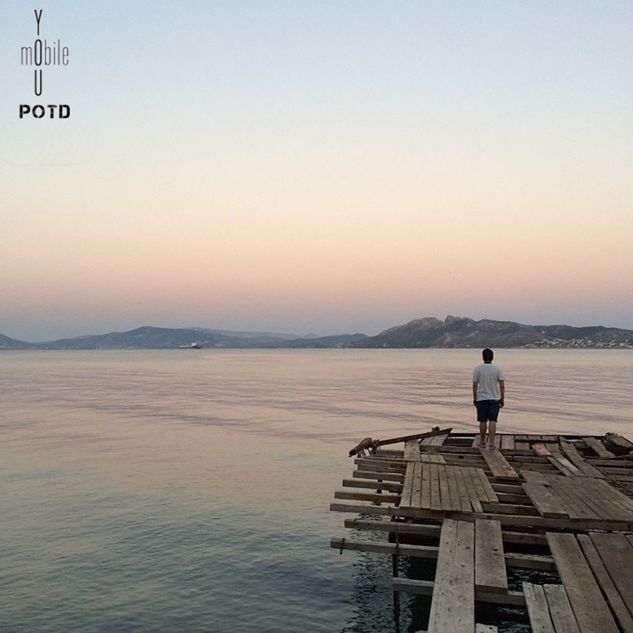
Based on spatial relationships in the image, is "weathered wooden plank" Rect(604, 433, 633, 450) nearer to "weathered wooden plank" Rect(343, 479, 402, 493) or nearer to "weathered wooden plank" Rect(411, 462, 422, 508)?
"weathered wooden plank" Rect(411, 462, 422, 508)

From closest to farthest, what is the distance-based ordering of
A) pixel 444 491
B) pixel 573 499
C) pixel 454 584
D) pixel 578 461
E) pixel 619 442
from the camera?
1. pixel 454 584
2. pixel 573 499
3. pixel 444 491
4. pixel 578 461
5. pixel 619 442

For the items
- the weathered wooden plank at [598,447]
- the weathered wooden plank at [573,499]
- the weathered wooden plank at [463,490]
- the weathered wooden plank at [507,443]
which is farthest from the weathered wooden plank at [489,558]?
the weathered wooden plank at [598,447]

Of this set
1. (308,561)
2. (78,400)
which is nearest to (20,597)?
(308,561)

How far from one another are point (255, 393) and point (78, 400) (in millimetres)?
17103

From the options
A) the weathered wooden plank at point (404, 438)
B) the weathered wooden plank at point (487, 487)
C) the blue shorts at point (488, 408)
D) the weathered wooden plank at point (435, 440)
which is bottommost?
the weathered wooden plank at point (435, 440)

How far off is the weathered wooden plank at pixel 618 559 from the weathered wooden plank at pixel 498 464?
3.89m

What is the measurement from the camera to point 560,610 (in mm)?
6648

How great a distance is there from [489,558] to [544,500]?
313 centimetres

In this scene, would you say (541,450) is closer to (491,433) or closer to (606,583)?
(491,433)

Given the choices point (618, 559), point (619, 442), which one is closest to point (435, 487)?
point (618, 559)

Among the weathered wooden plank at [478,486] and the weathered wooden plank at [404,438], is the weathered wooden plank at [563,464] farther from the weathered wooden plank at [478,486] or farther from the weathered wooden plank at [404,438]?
the weathered wooden plank at [404,438]

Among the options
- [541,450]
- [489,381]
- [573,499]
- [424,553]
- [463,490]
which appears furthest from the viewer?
[541,450]

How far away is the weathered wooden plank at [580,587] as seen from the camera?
6.31 m

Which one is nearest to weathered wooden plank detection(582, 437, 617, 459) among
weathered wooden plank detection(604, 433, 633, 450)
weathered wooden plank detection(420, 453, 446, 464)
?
weathered wooden plank detection(604, 433, 633, 450)
